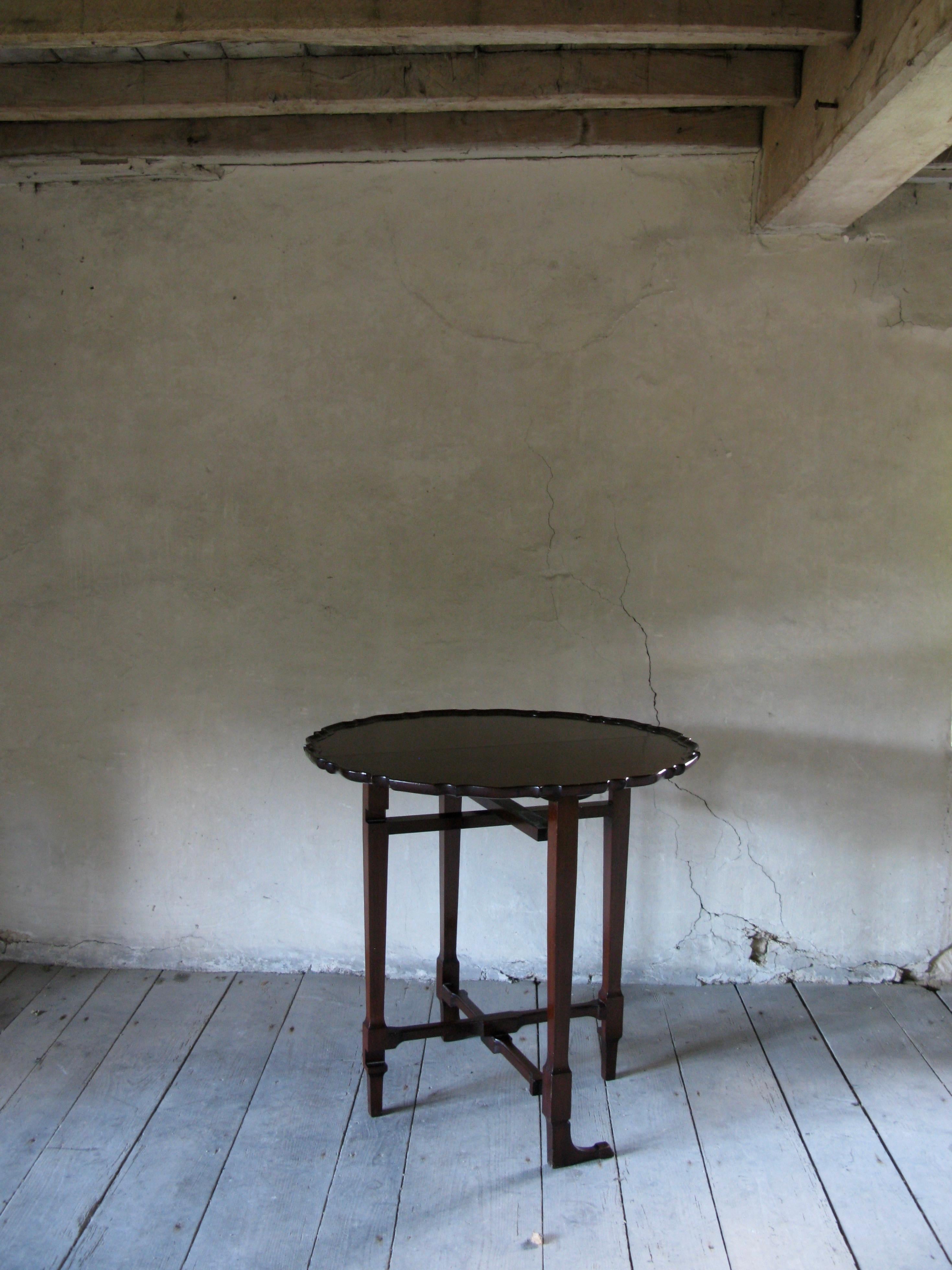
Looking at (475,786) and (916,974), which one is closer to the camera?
(475,786)

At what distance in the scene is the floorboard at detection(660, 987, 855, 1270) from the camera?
6.81ft

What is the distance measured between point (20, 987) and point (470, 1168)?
5.69ft

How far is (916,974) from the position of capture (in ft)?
10.8

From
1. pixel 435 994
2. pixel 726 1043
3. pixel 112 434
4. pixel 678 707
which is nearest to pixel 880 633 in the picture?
pixel 678 707

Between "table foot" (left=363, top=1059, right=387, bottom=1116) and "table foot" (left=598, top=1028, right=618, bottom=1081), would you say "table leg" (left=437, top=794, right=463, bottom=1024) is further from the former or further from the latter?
"table foot" (left=598, top=1028, right=618, bottom=1081)

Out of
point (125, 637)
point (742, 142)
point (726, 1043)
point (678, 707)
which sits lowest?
point (726, 1043)

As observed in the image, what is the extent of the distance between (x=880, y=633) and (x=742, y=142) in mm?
1571

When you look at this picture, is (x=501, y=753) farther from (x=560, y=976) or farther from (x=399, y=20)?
(x=399, y=20)

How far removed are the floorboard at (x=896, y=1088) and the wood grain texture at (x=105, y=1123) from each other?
1.83 metres

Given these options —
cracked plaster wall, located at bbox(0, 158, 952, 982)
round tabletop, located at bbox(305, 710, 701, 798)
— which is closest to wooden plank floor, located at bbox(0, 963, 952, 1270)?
cracked plaster wall, located at bbox(0, 158, 952, 982)

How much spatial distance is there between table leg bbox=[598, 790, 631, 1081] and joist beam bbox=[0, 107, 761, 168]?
6.42 feet

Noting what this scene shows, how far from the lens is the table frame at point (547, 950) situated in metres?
2.30

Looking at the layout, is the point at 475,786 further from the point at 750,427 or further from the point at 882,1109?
the point at 750,427

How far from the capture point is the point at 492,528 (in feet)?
10.5
